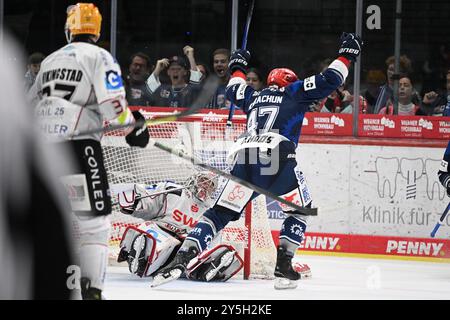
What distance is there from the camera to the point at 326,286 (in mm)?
6824

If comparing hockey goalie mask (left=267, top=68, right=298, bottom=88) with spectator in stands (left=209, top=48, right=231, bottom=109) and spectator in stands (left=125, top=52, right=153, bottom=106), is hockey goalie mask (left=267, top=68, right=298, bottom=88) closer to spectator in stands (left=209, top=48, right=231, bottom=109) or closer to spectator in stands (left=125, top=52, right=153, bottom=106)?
spectator in stands (left=209, top=48, right=231, bottom=109)

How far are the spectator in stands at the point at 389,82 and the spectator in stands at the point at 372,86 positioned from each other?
0.10 ft

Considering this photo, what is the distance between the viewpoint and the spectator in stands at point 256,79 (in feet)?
29.1

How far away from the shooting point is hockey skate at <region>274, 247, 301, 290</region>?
6555 millimetres

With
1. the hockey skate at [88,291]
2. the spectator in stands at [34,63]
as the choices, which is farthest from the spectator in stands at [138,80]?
the hockey skate at [88,291]

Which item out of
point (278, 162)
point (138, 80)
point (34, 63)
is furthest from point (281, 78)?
point (34, 63)

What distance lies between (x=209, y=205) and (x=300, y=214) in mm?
762

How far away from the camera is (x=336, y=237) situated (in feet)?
28.2

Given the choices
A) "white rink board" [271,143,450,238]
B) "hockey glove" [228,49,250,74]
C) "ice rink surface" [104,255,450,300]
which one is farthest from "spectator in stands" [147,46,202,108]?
"ice rink surface" [104,255,450,300]

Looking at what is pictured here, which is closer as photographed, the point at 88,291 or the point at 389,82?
the point at 88,291

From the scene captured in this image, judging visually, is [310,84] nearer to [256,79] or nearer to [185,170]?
[185,170]

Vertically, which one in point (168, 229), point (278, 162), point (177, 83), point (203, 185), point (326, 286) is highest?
point (177, 83)

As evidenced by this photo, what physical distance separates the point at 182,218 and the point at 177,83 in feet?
7.31

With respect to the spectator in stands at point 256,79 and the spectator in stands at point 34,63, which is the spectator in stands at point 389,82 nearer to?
the spectator in stands at point 256,79
